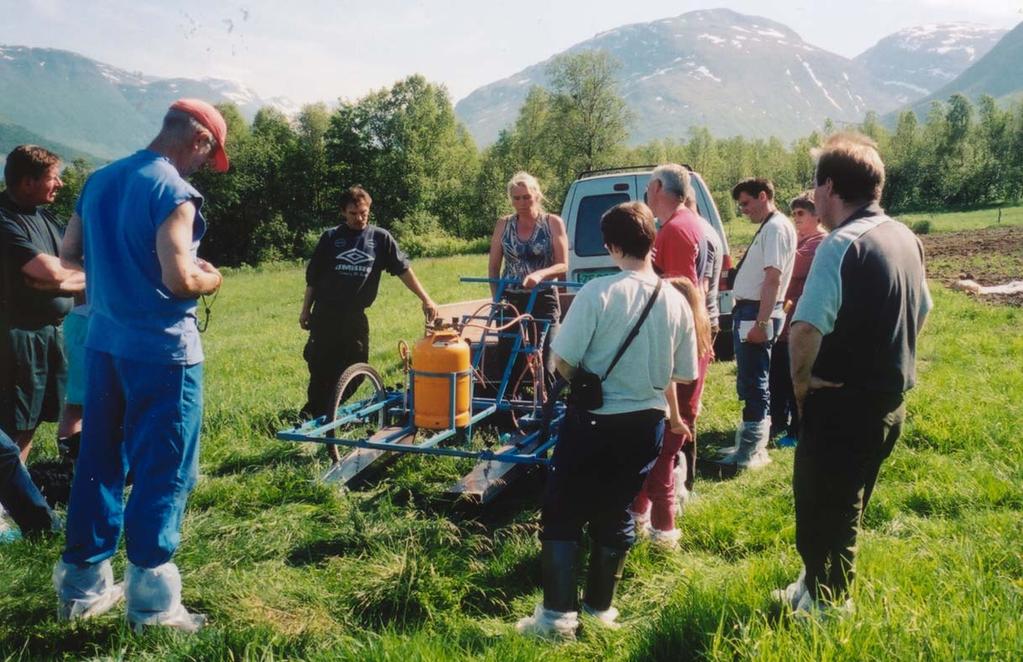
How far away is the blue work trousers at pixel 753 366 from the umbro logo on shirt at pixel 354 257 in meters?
3.05

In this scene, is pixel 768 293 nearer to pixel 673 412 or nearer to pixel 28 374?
pixel 673 412

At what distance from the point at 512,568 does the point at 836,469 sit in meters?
1.69

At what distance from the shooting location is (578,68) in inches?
2323

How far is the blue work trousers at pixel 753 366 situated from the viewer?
5570mm

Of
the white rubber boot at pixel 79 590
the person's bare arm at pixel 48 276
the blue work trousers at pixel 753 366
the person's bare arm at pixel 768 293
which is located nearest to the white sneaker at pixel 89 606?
the white rubber boot at pixel 79 590

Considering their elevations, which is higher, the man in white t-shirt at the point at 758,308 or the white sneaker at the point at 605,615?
the man in white t-shirt at the point at 758,308

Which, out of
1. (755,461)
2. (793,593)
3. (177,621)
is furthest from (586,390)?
(755,461)

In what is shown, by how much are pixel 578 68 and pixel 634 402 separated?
197 ft

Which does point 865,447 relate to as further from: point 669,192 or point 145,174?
point 145,174

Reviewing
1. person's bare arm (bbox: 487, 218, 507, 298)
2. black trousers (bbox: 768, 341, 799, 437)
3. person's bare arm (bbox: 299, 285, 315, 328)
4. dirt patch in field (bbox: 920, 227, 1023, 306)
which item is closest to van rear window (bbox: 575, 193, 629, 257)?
person's bare arm (bbox: 487, 218, 507, 298)

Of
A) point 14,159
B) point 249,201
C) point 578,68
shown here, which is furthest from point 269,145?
point 14,159

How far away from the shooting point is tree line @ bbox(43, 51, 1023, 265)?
59.0 metres

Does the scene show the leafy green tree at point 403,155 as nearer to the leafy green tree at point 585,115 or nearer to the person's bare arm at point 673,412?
the leafy green tree at point 585,115

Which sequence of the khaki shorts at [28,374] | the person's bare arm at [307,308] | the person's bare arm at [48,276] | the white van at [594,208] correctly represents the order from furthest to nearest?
the white van at [594,208], the person's bare arm at [307,308], the khaki shorts at [28,374], the person's bare arm at [48,276]
